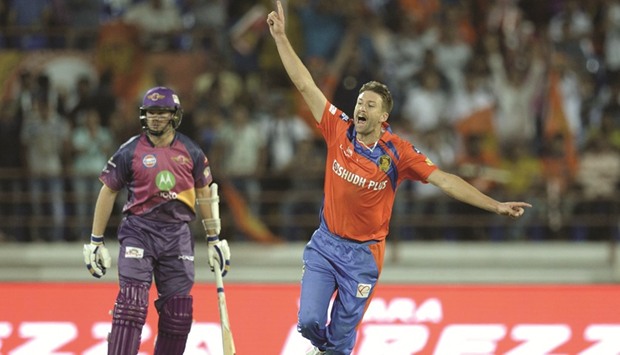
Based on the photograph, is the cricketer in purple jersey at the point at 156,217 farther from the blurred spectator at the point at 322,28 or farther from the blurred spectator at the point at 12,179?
→ the blurred spectator at the point at 322,28

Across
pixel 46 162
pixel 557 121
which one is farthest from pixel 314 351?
pixel 557 121

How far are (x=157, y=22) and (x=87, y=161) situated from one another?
2558 mm

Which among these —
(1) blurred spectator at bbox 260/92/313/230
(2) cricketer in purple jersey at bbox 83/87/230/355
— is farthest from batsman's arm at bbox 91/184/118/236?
(1) blurred spectator at bbox 260/92/313/230

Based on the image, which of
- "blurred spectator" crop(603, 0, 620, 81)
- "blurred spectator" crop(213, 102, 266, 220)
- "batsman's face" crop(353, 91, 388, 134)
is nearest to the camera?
"batsman's face" crop(353, 91, 388, 134)

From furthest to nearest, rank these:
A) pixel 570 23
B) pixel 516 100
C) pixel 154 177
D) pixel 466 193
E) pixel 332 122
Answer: pixel 570 23 < pixel 516 100 < pixel 154 177 < pixel 332 122 < pixel 466 193

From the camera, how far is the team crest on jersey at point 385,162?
27.4ft

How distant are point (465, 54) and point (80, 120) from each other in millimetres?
4804

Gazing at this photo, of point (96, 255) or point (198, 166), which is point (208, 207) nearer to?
point (198, 166)

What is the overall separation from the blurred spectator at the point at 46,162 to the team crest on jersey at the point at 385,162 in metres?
6.02

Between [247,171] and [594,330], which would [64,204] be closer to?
[247,171]

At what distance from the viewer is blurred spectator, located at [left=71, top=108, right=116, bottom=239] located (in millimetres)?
13391

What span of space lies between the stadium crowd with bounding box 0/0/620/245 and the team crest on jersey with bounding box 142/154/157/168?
4.42 meters

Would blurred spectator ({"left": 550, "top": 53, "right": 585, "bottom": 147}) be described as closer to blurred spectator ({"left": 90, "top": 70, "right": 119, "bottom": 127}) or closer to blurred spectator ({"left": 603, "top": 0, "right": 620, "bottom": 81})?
blurred spectator ({"left": 603, "top": 0, "right": 620, "bottom": 81})

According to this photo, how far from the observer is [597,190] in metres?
13.4
